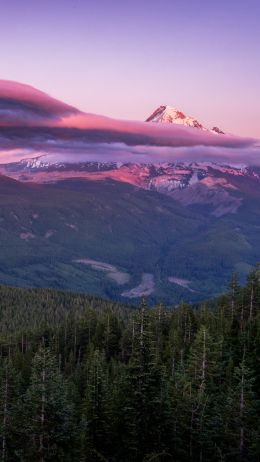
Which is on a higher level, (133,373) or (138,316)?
(138,316)

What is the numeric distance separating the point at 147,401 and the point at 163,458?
4.28 metres

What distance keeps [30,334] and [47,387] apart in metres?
106

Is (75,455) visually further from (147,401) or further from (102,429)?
(147,401)

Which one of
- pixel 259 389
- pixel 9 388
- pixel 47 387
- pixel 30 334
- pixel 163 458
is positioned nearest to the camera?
pixel 47 387

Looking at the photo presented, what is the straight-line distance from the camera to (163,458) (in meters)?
38.8

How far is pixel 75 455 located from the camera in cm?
3841

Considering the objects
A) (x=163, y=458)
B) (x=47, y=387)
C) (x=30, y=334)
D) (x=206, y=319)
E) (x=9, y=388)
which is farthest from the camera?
(x=30, y=334)

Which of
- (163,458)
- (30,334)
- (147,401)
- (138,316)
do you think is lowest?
(30,334)

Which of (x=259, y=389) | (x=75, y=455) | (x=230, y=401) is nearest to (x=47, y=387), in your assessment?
(x=75, y=455)

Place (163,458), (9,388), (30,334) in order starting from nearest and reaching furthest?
(163,458) < (9,388) < (30,334)

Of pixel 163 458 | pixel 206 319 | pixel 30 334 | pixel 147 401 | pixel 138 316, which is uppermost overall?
pixel 138 316

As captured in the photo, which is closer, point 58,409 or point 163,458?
point 58,409

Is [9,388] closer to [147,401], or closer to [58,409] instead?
[58,409]

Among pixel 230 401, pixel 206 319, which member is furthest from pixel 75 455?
pixel 206 319
